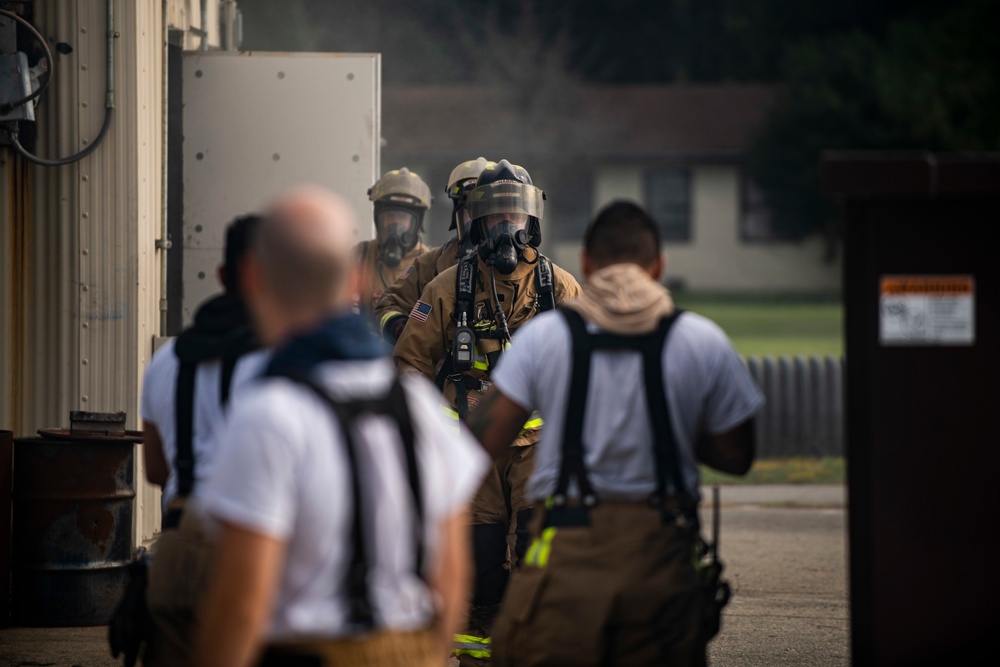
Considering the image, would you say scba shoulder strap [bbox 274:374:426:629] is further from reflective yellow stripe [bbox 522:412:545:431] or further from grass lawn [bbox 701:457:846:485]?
grass lawn [bbox 701:457:846:485]

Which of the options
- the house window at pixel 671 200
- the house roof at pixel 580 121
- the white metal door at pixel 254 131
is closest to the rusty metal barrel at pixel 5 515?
the white metal door at pixel 254 131

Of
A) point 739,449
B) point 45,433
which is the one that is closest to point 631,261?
point 739,449

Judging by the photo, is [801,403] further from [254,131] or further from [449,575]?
[449,575]

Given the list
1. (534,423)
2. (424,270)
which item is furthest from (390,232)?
(534,423)

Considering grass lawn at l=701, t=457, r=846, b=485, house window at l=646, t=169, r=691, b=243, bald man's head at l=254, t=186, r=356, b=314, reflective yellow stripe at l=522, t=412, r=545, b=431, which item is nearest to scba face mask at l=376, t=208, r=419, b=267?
reflective yellow stripe at l=522, t=412, r=545, b=431

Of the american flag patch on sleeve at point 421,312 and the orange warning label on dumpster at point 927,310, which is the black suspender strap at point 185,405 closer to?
the orange warning label on dumpster at point 927,310

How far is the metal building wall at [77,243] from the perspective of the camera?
7559mm

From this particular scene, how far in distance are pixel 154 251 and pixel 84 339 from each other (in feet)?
2.28

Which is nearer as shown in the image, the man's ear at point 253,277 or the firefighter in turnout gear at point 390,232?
the man's ear at point 253,277

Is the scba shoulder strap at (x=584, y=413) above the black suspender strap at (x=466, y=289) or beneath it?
beneath

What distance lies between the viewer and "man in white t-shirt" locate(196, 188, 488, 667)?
253cm

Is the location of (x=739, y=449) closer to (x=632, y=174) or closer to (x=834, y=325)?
(x=834, y=325)

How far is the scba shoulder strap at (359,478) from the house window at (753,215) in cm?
4453

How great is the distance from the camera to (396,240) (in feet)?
29.8
